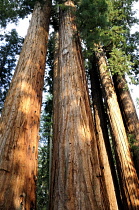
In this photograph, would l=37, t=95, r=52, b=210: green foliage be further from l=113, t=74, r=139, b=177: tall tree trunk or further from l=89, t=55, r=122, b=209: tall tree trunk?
l=113, t=74, r=139, b=177: tall tree trunk

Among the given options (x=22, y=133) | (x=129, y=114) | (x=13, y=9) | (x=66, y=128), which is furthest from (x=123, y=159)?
(x=13, y=9)

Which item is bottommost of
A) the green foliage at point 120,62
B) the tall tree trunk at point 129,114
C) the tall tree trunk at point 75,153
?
the tall tree trunk at point 75,153

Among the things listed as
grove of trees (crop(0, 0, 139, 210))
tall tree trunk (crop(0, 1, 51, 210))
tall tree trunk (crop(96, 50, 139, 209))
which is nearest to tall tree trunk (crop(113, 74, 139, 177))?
grove of trees (crop(0, 0, 139, 210))

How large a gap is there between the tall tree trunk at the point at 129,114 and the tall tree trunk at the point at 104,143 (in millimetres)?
937

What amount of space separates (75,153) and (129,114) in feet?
16.0

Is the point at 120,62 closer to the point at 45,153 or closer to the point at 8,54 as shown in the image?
the point at 8,54

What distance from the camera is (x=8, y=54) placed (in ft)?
32.5

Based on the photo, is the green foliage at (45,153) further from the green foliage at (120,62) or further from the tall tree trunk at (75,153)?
the tall tree trunk at (75,153)

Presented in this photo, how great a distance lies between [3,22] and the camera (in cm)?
812

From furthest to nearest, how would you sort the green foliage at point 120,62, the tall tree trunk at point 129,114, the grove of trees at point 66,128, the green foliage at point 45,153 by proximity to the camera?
1. the green foliage at point 45,153
2. the green foliage at point 120,62
3. the tall tree trunk at point 129,114
4. the grove of trees at point 66,128

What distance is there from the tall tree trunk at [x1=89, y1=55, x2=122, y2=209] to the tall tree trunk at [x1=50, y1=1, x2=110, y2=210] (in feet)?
8.82

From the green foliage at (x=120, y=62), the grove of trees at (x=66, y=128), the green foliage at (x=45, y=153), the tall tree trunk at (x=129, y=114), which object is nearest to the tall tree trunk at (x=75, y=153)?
the grove of trees at (x=66, y=128)

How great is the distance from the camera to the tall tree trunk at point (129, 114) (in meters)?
5.47

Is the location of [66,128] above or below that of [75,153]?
above
